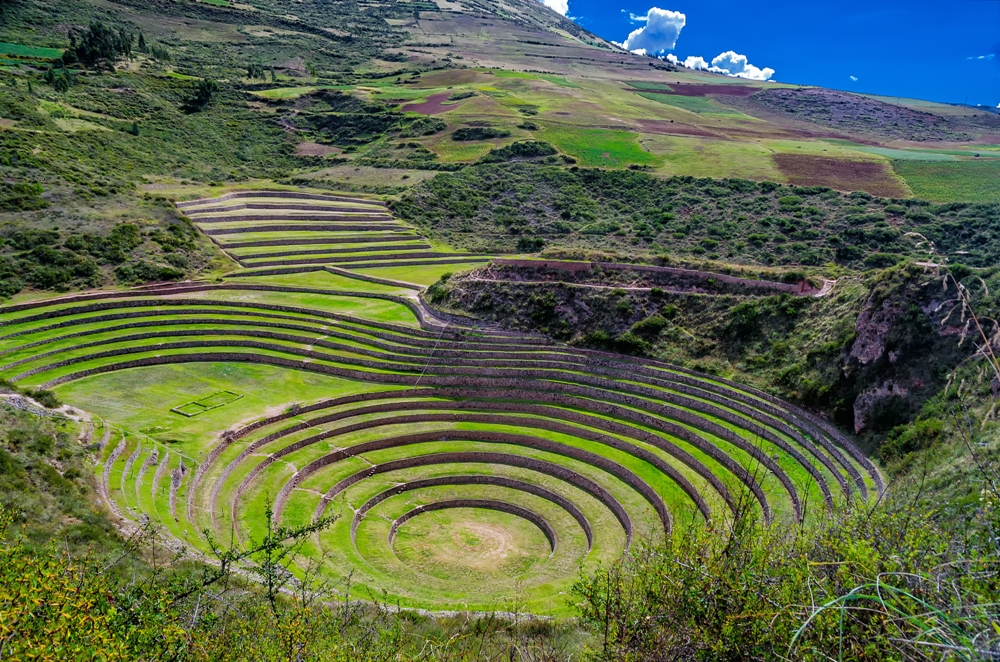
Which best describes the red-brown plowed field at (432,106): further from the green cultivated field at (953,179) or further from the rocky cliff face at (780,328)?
the green cultivated field at (953,179)

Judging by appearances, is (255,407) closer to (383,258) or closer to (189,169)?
(383,258)

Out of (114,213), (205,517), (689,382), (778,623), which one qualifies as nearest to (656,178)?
(689,382)

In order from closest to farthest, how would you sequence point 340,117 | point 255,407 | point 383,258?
point 255,407 < point 383,258 < point 340,117

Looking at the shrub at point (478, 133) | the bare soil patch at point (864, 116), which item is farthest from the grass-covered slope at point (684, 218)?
the bare soil patch at point (864, 116)

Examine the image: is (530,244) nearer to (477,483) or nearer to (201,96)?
(477,483)

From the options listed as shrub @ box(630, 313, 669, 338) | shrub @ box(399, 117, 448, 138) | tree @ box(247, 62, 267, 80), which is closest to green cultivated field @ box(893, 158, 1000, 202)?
shrub @ box(630, 313, 669, 338)

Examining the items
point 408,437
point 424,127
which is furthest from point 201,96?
point 408,437
